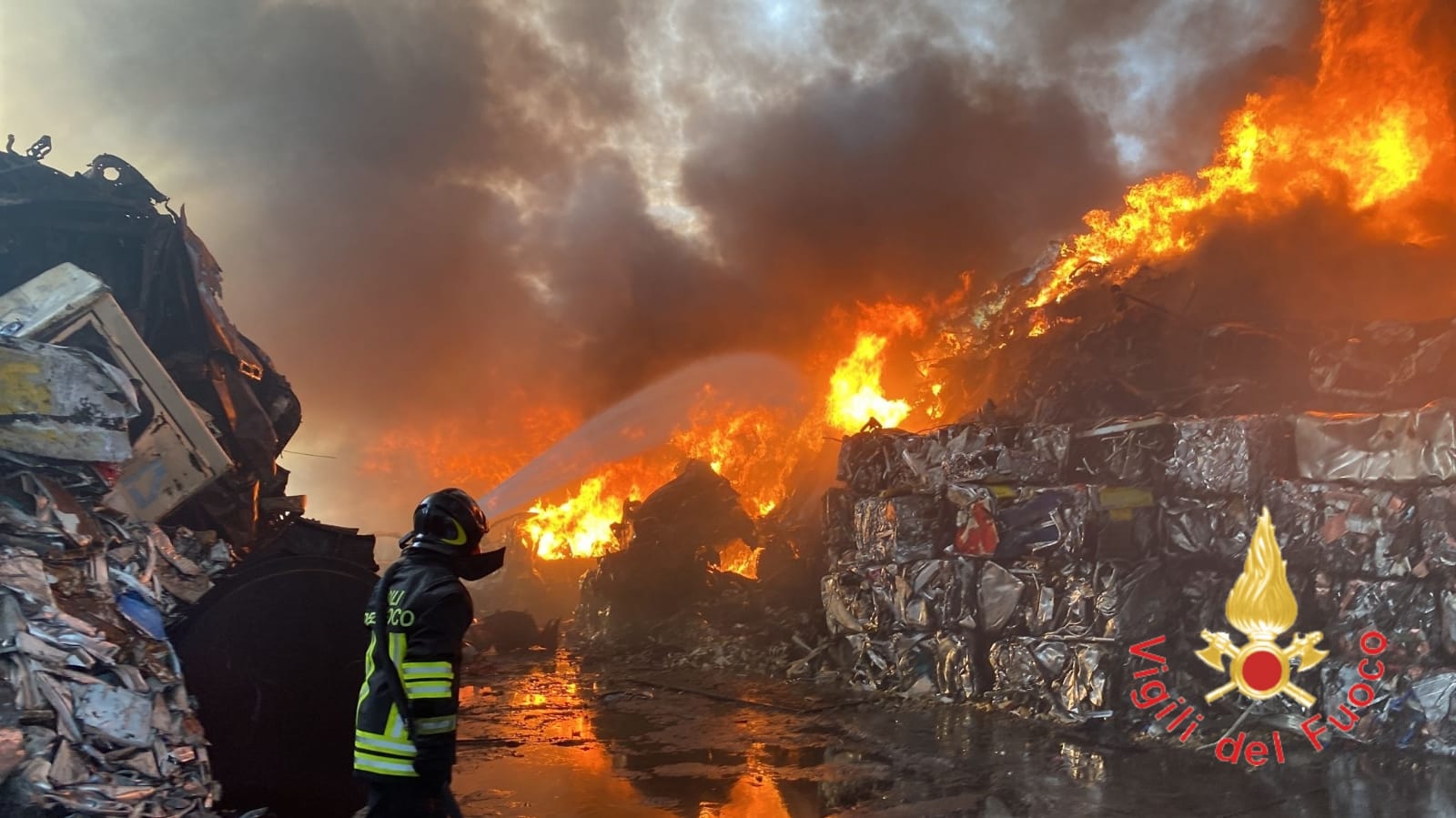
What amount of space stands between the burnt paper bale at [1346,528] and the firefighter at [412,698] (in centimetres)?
604

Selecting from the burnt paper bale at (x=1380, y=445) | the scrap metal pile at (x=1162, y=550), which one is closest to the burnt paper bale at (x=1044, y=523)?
the scrap metal pile at (x=1162, y=550)

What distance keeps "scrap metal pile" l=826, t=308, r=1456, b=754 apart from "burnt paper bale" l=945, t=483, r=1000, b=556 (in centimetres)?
2

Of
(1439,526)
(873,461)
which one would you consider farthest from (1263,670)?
(873,461)

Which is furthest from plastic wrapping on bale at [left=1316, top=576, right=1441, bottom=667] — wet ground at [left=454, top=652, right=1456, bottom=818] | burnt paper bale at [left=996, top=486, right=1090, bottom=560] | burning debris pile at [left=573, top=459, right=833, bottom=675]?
burning debris pile at [left=573, top=459, right=833, bottom=675]

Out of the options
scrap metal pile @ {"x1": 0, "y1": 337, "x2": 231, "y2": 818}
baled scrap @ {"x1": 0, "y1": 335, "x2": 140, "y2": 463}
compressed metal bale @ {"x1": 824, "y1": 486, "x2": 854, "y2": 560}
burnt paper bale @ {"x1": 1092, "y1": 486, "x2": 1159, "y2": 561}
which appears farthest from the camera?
compressed metal bale @ {"x1": 824, "y1": 486, "x2": 854, "y2": 560}

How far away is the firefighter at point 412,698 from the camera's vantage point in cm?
241

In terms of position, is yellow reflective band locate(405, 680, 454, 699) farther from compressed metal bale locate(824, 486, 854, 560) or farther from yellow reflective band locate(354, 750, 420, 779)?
compressed metal bale locate(824, 486, 854, 560)

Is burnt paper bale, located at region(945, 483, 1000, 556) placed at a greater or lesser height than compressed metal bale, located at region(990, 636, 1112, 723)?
greater

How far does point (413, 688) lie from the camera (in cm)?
241

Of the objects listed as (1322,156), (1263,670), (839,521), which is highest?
(1322,156)

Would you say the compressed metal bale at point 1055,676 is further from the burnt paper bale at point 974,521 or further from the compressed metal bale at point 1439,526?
the compressed metal bale at point 1439,526

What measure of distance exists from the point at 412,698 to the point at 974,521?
5797 mm

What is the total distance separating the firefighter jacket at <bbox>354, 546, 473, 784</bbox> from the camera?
2.41 meters

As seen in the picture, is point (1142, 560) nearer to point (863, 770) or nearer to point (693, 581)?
point (863, 770)
